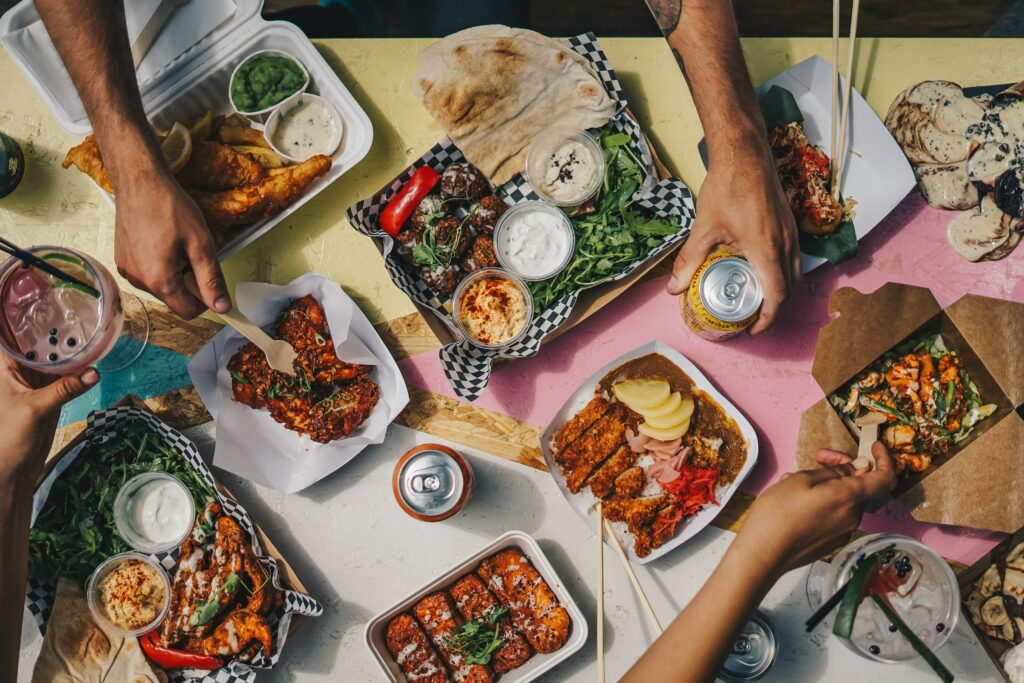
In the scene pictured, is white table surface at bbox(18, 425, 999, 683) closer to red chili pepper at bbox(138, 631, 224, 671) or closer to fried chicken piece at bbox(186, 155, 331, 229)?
red chili pepper at bbox(138, 631, 224, 671)

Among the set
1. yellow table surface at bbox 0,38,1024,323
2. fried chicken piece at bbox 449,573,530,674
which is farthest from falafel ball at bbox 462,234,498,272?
fried chicken piece at bbox 449,573,530,674

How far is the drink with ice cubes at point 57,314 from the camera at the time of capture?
90.5 inches

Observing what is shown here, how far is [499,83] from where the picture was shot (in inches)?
106

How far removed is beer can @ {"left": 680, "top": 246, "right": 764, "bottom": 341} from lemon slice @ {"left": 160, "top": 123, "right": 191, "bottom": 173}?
1.89 metres

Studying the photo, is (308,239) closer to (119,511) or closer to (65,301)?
(65,301)

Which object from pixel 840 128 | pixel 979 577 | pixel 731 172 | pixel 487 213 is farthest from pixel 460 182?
pixel 979 577

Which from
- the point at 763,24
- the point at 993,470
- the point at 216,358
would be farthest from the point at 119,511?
the point at 763,24

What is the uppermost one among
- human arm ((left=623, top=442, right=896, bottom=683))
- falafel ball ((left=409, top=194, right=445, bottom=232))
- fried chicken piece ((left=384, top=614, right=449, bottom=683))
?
falafel ball ((left=409, top=194, right=445, bottom=232))

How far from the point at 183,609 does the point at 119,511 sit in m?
0.43

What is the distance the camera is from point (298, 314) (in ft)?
8.89

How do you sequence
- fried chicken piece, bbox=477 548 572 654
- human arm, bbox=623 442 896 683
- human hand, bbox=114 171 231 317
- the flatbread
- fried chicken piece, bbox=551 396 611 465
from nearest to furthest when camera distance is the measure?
1. human arm, bbox=623 442 896 683
2. human hand, bbox=114 171 231 317
3. the flatbread
4. fried chicken piece, bbox=477 548 572 654
5. fried chicken piece, bbox=551 396 611 465

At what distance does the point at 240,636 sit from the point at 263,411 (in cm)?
81

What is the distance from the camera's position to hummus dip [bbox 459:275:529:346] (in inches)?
105

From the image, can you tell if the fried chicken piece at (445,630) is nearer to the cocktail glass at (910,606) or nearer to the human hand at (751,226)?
the cocktail glass at (910,606)
